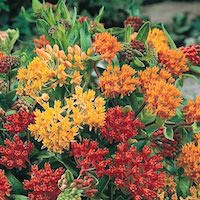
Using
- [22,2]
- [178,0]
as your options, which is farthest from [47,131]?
[178,0]

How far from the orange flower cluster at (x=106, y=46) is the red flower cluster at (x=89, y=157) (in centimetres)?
51

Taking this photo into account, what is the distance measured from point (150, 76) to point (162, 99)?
21 cm

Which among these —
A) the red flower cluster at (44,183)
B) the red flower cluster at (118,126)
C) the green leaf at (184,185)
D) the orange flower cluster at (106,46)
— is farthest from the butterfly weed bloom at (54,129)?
the green leaf at (184,185)

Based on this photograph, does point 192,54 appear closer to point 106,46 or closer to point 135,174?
point 106,46

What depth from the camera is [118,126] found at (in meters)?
3.31

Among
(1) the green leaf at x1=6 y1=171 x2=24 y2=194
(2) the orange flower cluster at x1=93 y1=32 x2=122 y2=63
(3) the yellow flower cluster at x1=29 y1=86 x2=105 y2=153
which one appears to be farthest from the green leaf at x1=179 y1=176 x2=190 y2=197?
(1) the green leaf at x1=6 y1=171 x2=24 y2=194

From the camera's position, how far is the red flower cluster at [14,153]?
325cm

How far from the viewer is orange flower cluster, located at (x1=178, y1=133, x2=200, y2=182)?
3494mm

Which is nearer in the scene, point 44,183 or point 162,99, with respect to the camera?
point 44,183

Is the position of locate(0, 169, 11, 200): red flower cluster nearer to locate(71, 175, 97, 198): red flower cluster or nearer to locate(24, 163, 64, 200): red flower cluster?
locate(24, 163, 64, 200): red flower cluster

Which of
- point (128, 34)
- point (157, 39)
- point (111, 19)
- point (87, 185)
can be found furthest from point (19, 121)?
point (111, 19)

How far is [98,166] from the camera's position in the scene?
3.22 m

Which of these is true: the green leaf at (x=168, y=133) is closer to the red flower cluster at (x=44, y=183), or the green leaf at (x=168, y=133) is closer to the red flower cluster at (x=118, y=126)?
the red flower cluster at (x=118, y=126)

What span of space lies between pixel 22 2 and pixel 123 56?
3615mm
